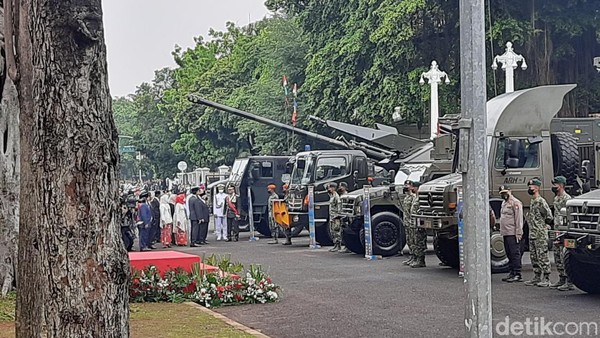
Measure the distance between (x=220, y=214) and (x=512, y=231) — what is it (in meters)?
14.9

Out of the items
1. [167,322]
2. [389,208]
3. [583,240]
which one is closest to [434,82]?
[389,208]

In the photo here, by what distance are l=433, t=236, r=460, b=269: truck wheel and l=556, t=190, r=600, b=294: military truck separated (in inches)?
150

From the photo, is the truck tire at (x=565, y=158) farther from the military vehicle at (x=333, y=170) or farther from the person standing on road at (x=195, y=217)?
the person standing on road at (x=195, y=217)

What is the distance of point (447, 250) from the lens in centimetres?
1758

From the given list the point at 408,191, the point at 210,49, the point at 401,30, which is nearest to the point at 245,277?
the point at 408,191

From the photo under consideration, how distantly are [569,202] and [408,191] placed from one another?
5483 millimetres

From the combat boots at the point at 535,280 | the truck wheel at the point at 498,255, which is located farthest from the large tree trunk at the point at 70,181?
the truck wheel at the point at 498,255

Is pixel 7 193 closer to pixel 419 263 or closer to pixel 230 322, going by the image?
pixel 230 322

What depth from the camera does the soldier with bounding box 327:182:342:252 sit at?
2180 centimetres

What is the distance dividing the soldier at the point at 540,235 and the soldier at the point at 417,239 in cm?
301

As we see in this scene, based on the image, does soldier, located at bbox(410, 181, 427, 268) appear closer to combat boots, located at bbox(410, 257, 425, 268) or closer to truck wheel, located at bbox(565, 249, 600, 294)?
combat boots, located at bbox(410, 257, 425, 268)

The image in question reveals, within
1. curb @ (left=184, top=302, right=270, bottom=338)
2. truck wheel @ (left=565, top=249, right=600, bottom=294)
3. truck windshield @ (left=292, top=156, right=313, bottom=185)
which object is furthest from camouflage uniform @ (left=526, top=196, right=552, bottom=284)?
truck windshield @ (left=292, top=156, right=313, bottom=185)

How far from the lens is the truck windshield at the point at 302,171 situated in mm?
25125

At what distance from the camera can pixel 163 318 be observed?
38.1ft
